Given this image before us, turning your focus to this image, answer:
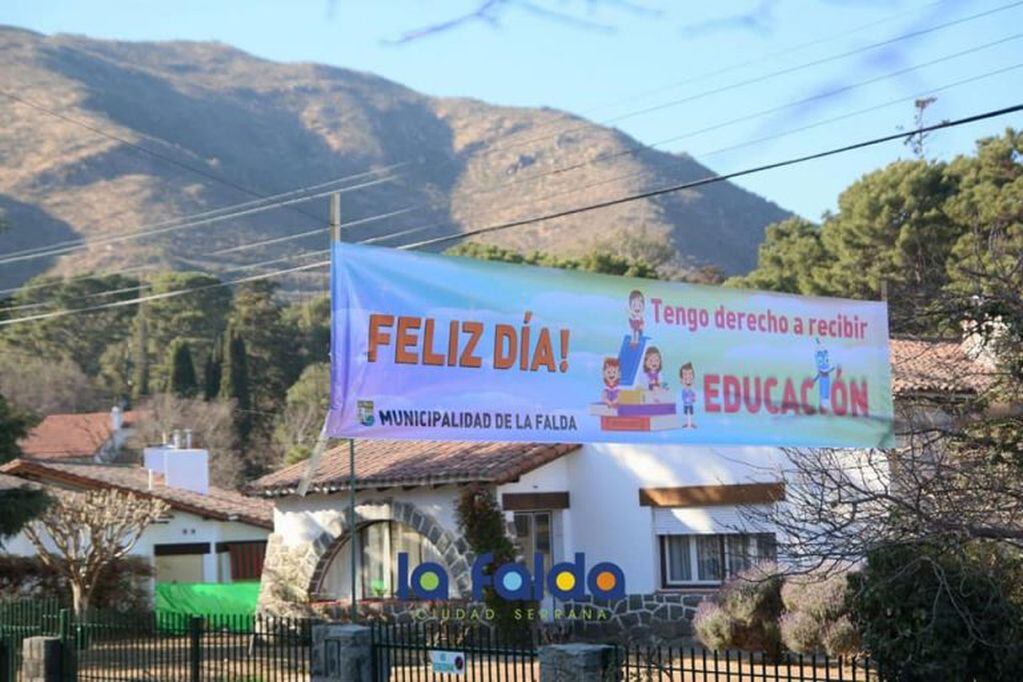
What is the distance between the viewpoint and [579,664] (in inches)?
458

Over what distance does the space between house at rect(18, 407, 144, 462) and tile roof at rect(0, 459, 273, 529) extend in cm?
2492

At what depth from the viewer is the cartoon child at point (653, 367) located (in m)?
15.4

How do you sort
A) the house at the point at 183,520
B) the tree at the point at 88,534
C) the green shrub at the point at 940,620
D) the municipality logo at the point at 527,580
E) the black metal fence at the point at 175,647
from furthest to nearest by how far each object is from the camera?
the house at the point at 183,520
the tree at the point at 88,534
the municipality logo at the point at 527,580
the black metal fence at the point at 175,647
the green shrub at the point at 940,620

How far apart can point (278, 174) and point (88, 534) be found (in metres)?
140

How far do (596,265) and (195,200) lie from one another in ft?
304

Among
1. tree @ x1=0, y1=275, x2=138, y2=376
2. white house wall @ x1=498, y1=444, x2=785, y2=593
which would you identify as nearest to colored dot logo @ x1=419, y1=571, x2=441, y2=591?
white house wall @ x1=498, y1=444, x2=785, y2=593

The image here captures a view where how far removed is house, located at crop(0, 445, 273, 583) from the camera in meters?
33.7

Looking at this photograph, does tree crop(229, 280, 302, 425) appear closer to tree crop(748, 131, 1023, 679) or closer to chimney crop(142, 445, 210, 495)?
chimney crop(142, 445, 210, 495)

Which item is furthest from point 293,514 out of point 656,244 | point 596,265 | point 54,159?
point 54,159

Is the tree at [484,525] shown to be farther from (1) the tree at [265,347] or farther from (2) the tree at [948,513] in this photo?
(1) the tree at [265,347]

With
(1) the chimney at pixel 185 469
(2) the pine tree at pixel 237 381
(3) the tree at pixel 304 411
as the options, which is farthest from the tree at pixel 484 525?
(2) the pine tree at pixel 237 381

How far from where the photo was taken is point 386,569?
26.1 meters

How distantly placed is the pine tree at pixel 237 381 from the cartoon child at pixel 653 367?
49.6m

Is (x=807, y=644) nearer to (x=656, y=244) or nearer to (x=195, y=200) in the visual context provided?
(x=656, y=244)
